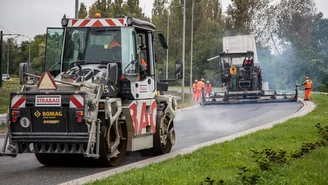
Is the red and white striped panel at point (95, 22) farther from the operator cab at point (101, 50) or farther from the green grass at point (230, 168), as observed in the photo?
the green grass at point (230, 168)

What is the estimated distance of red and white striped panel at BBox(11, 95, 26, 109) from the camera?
1216 cm

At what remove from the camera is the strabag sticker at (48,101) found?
39.3ft

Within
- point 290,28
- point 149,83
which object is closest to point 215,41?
point 290,28

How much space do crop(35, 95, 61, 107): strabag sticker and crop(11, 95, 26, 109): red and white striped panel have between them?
0.27 m

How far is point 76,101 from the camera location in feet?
39.0

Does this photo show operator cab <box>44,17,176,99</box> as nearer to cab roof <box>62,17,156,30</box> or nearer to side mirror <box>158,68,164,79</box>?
cab roof <box>62,17,156,30</box>

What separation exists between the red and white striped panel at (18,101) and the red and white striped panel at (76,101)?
91 cm

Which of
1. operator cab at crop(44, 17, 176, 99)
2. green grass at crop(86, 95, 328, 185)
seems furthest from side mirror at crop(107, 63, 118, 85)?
green grass at crop(86, 95, 328, 185)

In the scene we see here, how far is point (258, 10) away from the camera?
88938 mm

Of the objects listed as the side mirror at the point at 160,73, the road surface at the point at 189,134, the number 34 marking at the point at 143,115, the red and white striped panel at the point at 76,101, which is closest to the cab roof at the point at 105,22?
the side mirror at the point at 160,73


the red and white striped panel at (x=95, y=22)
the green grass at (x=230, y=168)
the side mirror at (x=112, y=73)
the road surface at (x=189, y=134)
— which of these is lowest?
the road surface at (x=189, y=134)

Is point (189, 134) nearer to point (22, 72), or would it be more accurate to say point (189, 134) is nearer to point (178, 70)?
point (178, 70)

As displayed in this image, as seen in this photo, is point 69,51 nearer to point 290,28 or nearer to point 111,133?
point 111,133

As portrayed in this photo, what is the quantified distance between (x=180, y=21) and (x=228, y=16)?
989 cm
